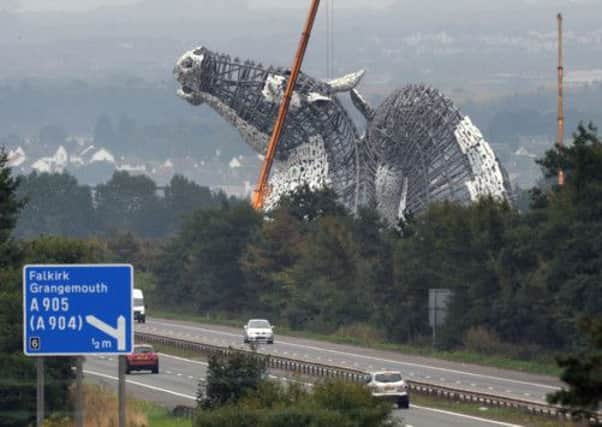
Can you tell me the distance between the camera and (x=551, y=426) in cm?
3962

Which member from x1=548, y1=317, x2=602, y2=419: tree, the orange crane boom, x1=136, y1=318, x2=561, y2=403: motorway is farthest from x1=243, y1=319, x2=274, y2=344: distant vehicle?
x1=548, y1=317, x2=602, y2=419: tree

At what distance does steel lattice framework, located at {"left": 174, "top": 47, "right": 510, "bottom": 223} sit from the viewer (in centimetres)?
9250

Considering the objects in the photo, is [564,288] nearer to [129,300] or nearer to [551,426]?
[551,426]

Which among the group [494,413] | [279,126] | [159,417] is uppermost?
[279,126]

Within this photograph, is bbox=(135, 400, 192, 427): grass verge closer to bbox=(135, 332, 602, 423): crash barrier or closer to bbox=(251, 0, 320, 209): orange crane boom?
bbox=(135, 332, 602, 423): crash barrier

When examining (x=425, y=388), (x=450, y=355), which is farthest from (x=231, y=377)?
(x=450, y=355)

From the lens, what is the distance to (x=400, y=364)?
61.2m

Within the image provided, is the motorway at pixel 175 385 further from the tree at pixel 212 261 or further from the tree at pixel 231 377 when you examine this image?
the tree at pixel 212 261

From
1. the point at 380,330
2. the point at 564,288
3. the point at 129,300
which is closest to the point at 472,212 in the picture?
the point at 380,330

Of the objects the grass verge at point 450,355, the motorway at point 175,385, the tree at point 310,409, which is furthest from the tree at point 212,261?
the tree at point 310,409

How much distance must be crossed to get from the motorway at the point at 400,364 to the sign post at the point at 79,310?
24.2 meters

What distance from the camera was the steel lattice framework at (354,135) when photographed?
92500 mm

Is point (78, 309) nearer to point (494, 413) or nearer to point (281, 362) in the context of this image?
point (494, 413)

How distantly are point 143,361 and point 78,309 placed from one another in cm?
3692
